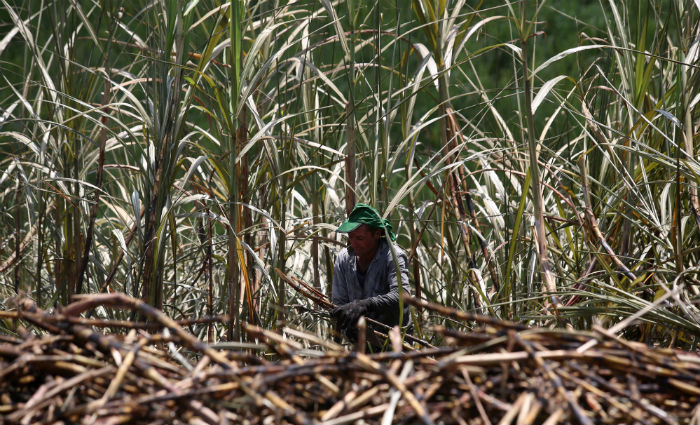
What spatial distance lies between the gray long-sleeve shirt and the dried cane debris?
1.30 metres

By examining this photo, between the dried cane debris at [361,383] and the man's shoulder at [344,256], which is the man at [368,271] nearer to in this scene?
the man's shoulder at [344,256]

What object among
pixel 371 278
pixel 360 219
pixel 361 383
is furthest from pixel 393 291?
pixel 361 383

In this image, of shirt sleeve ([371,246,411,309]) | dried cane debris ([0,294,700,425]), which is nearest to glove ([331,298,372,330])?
shirt sleeve ([371,246,411,309])

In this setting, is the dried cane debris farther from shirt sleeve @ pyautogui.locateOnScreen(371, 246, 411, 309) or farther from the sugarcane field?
shirt sleeve @ pyautogui.locateOnScreen(371, 246, 411, 309)

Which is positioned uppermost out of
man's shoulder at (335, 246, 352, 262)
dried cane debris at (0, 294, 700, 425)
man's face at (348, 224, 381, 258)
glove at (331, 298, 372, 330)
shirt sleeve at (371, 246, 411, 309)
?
man's face at (348, 224, 381, 258)

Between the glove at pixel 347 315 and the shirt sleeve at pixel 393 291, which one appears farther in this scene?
the shirt sleeve at pixel 393 291

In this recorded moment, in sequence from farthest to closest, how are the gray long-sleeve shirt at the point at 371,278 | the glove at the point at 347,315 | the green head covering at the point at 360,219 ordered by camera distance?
the gray long-sleeve shirt at the point at 371,278
the green head covering at the point at 360,219
the glove at the point at 347,315

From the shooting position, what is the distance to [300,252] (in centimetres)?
254

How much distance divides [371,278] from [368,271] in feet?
0.07

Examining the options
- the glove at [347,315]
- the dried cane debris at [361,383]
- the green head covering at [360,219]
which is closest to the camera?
the dried cane debris at [361,383]

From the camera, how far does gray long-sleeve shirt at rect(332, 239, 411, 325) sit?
2.06 meters

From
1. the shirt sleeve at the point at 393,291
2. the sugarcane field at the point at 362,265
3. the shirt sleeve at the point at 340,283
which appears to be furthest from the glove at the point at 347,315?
the shirt sleeve at the point at 340,283

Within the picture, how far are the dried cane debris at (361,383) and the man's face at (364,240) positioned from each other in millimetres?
1231

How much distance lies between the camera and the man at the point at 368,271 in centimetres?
192
